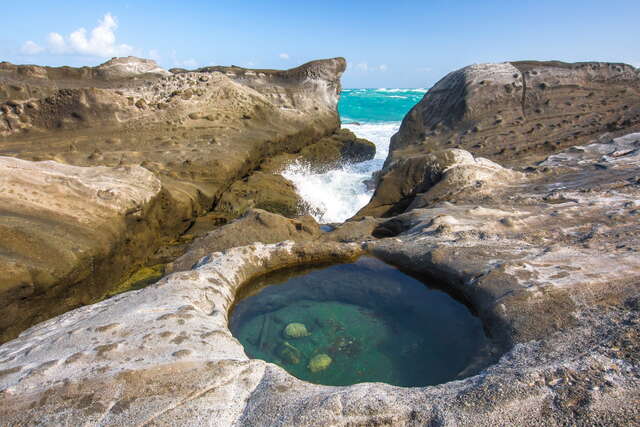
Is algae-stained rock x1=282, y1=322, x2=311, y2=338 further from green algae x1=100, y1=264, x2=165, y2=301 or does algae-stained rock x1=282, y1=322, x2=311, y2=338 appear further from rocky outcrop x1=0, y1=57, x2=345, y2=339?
rocky outcrop x1=0, y1=57, x2=345, y2=339

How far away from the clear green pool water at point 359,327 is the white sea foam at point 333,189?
4246mm

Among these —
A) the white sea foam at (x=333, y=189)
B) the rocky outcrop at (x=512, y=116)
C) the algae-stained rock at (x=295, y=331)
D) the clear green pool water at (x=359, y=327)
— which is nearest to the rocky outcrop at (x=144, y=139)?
the white sea foam at (x=333, y=189)

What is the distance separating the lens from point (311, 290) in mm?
4027

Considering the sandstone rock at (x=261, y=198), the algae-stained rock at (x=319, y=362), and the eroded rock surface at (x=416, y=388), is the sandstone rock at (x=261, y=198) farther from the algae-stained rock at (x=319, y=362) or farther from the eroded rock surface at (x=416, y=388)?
the algae-stained rock at (x=319, y=362)

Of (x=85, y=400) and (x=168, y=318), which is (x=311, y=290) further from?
(x=85, y=400)

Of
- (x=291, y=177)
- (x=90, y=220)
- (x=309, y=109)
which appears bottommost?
(x=291, y=177)

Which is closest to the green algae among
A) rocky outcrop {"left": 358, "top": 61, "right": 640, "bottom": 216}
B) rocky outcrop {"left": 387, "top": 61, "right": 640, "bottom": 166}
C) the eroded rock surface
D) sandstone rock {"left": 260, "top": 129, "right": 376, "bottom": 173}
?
the eroded rock surface

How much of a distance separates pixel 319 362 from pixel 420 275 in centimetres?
157

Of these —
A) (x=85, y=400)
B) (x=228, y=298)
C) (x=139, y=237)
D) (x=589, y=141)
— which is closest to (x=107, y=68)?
(x=139, y=237)

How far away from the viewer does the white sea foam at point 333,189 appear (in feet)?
28.3

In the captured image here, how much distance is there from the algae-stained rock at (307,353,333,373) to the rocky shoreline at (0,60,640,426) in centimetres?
64

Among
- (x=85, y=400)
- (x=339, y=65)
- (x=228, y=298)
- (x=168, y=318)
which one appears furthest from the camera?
(x=339, y=65)

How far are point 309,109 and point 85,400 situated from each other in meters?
12.2

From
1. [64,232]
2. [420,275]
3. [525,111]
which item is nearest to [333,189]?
[525,111]
